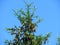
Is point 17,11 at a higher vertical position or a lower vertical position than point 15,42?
higher

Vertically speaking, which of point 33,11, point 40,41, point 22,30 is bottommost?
point 40,41

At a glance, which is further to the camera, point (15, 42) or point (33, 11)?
point (33, 11)

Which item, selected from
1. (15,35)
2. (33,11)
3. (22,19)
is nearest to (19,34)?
(15,35)

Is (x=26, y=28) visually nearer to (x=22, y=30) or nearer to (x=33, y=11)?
(x=22, y=30)

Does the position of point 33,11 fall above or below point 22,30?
above

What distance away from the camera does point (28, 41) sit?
8.70m

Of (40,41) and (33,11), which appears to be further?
(33,11)

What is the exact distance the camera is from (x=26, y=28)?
29.2ft

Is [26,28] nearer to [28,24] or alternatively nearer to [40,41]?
[28,24]

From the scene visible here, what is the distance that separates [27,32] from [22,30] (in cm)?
29

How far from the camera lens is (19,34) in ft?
28.9

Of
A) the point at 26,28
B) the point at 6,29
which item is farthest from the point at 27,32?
the point at 6,29

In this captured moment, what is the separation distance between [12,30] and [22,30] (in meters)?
0.51

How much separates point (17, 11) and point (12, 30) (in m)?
1.03
